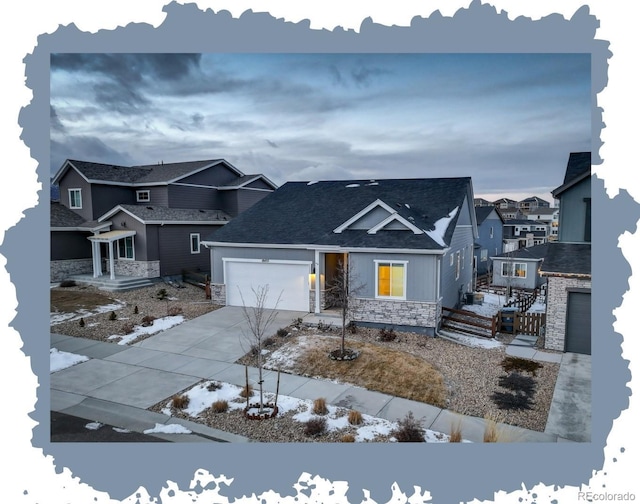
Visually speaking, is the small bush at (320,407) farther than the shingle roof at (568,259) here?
No

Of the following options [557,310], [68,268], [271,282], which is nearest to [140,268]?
[68,268]

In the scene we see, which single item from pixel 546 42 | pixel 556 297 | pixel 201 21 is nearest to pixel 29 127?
pixel 201 21

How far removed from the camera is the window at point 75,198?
22.6m

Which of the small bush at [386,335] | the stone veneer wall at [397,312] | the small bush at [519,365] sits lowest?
the small bush at [519,365]

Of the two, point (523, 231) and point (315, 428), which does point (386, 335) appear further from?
point (523, 231)

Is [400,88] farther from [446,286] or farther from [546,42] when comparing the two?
[446,286]

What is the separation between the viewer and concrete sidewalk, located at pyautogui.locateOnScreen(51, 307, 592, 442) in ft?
23.0

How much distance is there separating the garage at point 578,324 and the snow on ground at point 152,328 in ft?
37.9

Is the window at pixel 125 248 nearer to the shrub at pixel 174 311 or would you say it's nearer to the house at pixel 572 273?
the shrub at pixel 174 311

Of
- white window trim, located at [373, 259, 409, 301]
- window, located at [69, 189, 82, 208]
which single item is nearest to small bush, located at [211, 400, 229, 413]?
white window trim, located at [373, 259, 409, 301]

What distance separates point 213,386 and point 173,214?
1567 centimetres

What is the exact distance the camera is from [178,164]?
2566cm

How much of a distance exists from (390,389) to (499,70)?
6.30 m

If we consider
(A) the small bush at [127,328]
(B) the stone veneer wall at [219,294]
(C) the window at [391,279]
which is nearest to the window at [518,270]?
(C) the window at [391,279]
